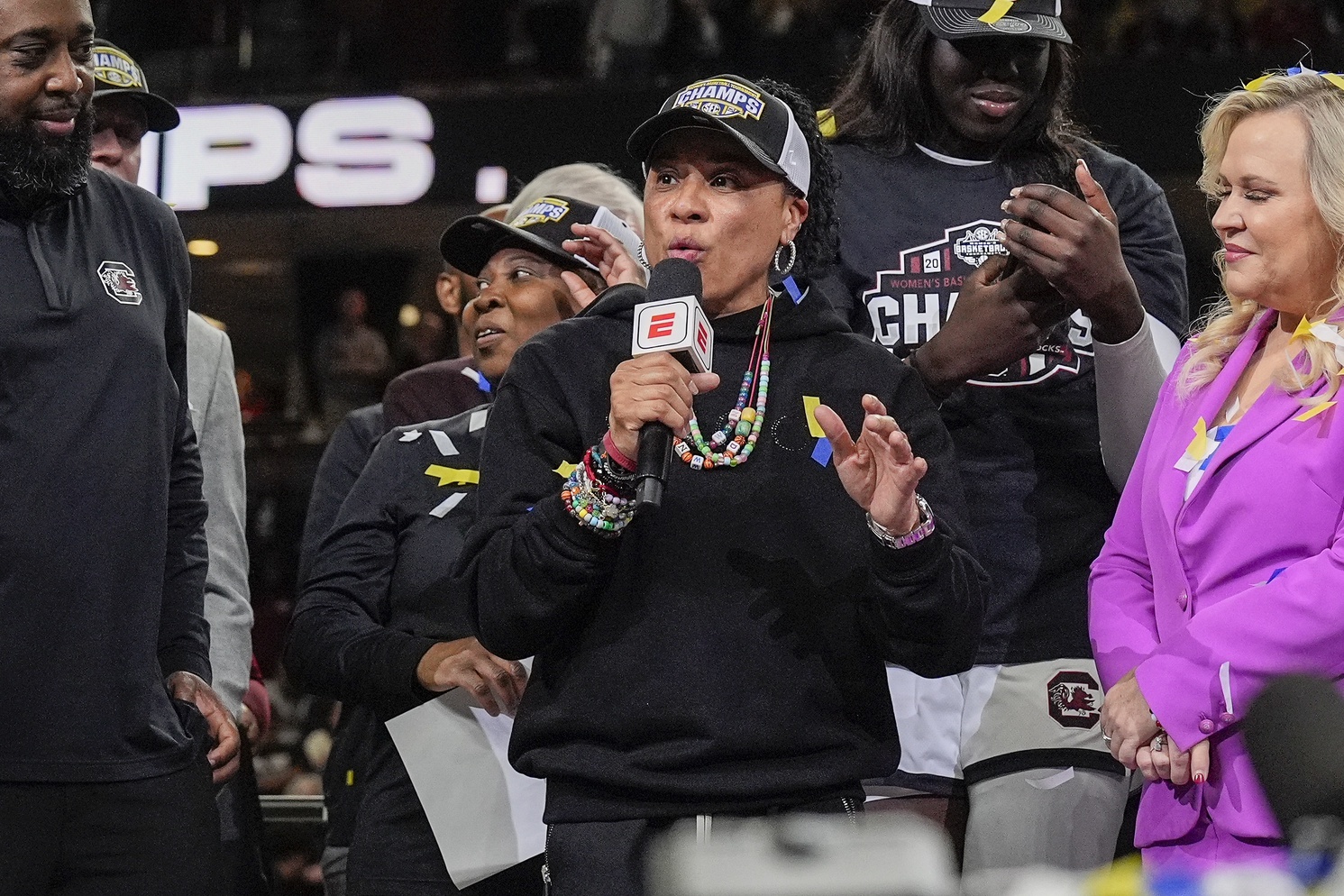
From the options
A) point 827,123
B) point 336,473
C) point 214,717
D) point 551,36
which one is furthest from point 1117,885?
point 551,36

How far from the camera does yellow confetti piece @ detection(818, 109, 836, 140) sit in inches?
102

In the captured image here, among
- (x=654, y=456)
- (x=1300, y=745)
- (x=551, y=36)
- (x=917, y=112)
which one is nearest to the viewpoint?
(x=1300, y=745)

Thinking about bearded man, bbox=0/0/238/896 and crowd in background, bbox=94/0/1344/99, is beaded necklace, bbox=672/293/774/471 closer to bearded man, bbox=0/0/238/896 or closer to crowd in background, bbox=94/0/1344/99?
bearded man, bbox=0/0/238/896

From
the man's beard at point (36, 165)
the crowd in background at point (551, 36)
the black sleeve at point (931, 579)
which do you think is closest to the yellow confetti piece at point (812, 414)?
the black sleeve at point (931, 579)

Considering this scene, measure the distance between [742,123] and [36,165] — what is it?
868 mm

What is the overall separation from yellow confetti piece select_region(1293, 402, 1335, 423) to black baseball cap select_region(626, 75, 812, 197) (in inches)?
25.6

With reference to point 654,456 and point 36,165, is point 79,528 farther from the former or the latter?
point 654,456

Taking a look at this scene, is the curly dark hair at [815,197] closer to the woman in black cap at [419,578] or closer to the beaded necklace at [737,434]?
the beaded necklace at [737,434]

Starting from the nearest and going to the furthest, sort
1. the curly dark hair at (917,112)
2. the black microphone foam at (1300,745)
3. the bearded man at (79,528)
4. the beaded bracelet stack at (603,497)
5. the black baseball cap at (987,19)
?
the black microphone foam at (1300,745) < the beaded bracelet stack at (603,497) < the bearded man at (79,528) < the black baseball cap at (987,19) < the curly dark hair at (917,112)

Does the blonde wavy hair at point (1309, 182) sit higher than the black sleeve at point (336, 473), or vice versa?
the blonde wavy hair at point (1309, 182)

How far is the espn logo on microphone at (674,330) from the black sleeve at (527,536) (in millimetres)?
205

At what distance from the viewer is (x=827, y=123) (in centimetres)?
260

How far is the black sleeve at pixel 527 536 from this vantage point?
1770 millimetres

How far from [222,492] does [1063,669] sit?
1.38m
